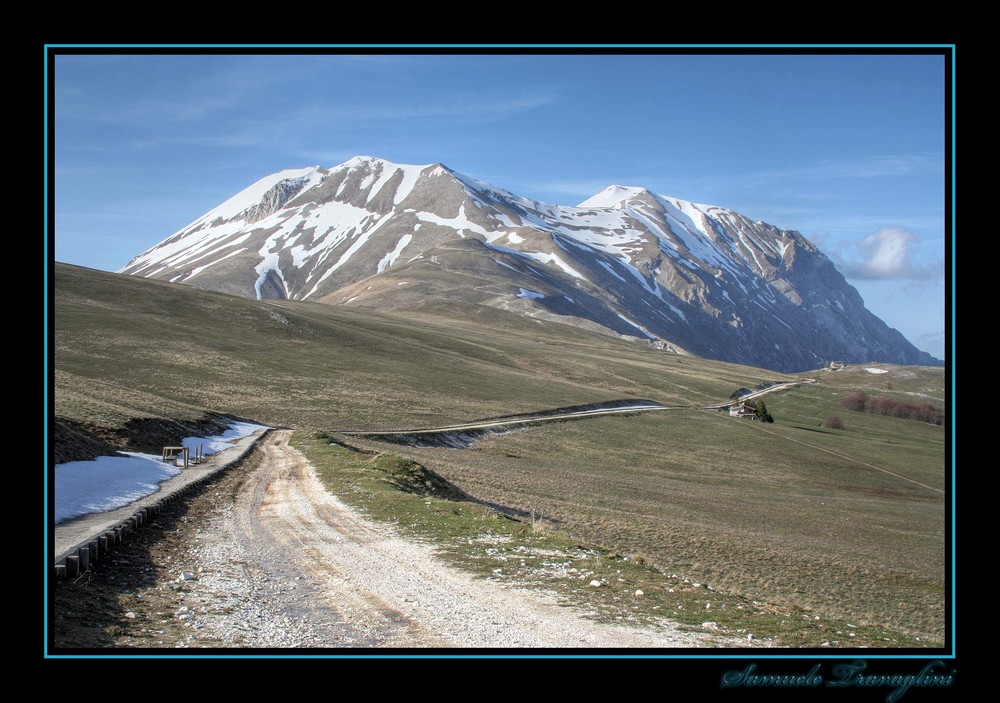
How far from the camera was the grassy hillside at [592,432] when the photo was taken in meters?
26.5

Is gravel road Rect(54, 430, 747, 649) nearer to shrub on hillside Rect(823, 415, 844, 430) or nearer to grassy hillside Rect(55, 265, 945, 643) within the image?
grassy hillside Rect(55, 265, 945, 643)

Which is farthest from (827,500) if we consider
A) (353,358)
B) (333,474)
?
(353,358)

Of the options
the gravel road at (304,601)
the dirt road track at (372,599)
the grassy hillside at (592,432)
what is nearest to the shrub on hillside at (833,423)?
the grassy hillside at (592,432)

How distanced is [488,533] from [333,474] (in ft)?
48.7

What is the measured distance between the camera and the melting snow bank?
68.2ft

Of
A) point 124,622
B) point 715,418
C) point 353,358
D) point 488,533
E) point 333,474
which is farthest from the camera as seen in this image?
point 353,358

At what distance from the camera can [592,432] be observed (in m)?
78.7

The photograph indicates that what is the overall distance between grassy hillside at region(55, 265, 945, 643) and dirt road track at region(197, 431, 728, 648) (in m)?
8.73

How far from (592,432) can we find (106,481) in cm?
5879
